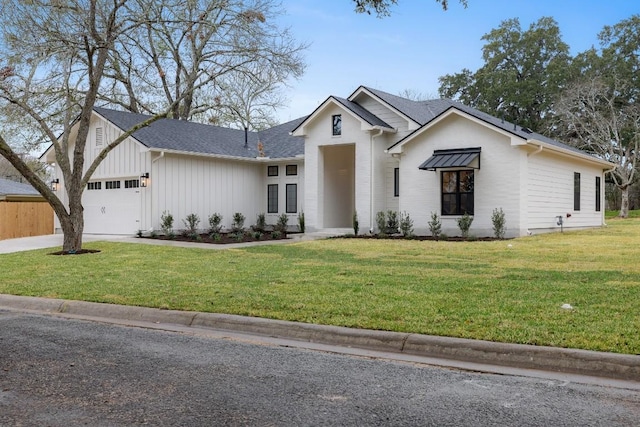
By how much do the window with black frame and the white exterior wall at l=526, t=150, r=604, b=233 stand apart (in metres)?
1.89

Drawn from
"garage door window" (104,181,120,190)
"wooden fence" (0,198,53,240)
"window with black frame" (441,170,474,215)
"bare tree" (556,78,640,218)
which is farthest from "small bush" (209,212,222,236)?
"bare tree" (556,78,640,218)

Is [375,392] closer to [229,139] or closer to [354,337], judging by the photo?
[354,337]

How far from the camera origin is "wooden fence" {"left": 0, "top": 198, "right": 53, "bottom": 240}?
25047 millimetres

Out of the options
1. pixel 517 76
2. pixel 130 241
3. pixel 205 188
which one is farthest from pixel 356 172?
pixel 517 76

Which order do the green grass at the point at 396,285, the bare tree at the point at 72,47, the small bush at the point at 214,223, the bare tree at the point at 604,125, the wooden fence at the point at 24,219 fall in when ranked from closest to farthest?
the green grass at the point at 396,285, the bare tree at the point at 72,47, the small bush at the point at 214,223, the wooden fence at the point at 24,219, the bare tree at the point at 604,125

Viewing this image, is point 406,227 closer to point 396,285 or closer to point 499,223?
point 499,223

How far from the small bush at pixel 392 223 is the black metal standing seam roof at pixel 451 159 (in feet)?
7.80

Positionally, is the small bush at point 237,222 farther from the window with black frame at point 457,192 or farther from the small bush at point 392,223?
the window with black frame at point 457,192

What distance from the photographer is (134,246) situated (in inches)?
711

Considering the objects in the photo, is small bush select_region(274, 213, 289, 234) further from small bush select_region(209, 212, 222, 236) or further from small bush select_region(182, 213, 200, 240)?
small bush select_region(182, 213, 200, 240)

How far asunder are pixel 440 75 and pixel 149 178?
3682 centimetres

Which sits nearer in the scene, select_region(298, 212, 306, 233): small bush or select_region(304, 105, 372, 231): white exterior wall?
select_region(304, 105, 372, 231): white exterior wall

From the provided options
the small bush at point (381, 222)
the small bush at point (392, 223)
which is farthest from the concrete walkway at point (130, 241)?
the small bush at point (392, 223)

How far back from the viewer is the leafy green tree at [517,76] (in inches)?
1858
